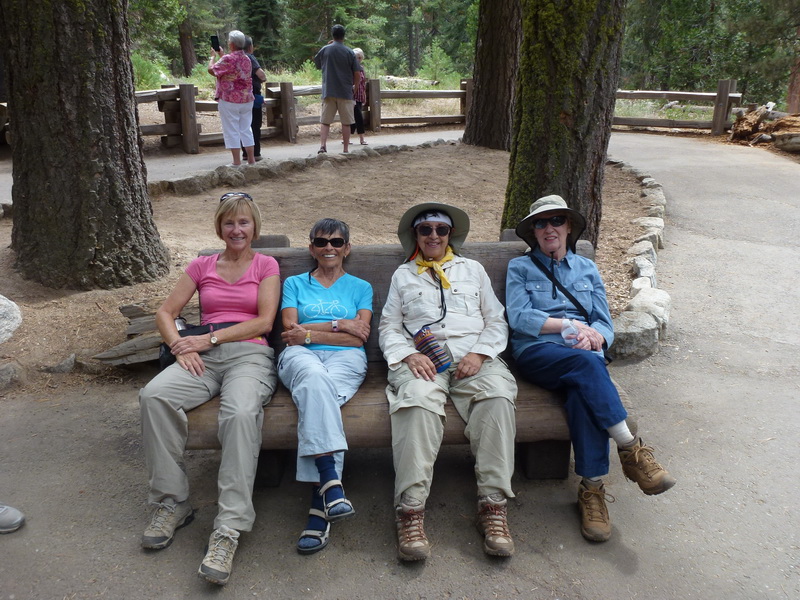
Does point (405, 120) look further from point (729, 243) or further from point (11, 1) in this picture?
point (11, 1)

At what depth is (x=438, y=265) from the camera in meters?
3.40

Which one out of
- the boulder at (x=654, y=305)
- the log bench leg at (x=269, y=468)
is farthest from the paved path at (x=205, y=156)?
the boulder at (x=654, y=305)

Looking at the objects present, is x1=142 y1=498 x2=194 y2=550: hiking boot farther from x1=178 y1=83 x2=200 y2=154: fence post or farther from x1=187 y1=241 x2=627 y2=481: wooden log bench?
x1=178 y1=83 x2=200 y2=154: fence post

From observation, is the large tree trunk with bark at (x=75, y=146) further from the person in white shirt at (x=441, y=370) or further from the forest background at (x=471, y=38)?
the forest background at (x=471, y=38)

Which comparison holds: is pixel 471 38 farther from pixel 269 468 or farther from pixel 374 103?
pixel 269 468

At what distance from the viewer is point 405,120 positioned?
631 inches

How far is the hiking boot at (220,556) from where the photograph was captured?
2.55 m

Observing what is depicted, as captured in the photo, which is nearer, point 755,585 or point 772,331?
point 755,585

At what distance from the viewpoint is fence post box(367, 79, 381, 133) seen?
1466 centimetres

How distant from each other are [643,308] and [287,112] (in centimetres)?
975

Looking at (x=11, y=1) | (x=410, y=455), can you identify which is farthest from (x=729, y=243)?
(x=11, y=1)

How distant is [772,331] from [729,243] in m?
2.51

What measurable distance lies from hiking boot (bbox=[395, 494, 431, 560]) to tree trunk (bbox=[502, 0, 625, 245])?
273cm

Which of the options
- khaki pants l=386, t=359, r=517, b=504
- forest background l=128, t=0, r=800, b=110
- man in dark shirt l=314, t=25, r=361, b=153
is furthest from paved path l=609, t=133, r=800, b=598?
forest background l=128, t=0, r=800, b=110
